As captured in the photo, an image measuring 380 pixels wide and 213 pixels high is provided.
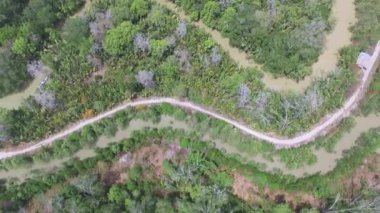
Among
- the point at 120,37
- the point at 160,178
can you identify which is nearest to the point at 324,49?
the point at 120,37

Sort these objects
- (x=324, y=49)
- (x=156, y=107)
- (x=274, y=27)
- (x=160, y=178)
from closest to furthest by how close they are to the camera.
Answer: (x=160, y=178)
(x=156, y=107)
(x=274, y=27)
(x=324, y=49)

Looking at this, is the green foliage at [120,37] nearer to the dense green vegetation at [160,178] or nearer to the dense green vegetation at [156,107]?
the dense green vegetation at [156,107]

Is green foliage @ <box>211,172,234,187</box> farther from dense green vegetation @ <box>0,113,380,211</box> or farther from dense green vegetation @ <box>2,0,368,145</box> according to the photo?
dense green vegetation @ <box>2,0,368,145</box>

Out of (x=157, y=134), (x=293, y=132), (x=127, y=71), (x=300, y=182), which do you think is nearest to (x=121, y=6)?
(x=127, y=71)

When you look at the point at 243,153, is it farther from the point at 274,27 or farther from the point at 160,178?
the point at 274,27

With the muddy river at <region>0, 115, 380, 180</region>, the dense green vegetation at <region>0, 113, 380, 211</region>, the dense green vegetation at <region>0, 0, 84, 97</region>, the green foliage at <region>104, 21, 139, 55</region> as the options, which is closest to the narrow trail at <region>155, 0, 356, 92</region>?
the muddy river at <region>0, 115, 380, 180</region>
